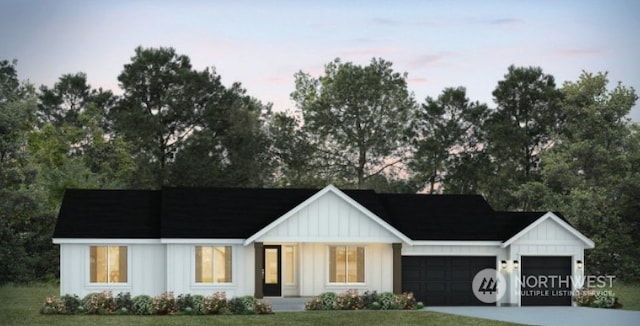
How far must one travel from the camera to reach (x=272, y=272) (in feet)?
127

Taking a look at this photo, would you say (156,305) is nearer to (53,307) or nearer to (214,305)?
(214,305)

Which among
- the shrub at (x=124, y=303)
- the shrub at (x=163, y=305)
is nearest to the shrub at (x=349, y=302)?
the shrub at (x=163, y=305)

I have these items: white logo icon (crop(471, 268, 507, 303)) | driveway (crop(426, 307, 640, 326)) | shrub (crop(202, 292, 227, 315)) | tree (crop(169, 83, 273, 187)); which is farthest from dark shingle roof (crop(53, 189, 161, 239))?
tree (crop(169, 83, 273, 187))

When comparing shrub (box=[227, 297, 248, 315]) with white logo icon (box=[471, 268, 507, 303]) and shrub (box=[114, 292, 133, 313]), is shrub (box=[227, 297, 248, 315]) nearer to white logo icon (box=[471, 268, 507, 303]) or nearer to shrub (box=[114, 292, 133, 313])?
shrub (box=[114, 292, 133, 313])

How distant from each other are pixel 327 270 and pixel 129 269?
21.4ft

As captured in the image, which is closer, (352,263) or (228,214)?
(352,263)

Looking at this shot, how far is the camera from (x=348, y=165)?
63.0m

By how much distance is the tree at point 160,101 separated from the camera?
62875 millimetres

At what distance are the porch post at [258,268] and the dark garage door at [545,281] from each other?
8.77 meters

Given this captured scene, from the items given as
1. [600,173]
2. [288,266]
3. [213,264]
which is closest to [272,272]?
[288,266]

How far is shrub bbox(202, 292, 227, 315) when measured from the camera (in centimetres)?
3369

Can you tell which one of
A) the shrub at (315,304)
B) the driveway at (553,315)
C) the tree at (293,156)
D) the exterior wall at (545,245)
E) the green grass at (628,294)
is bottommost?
the green grass at (628,294)

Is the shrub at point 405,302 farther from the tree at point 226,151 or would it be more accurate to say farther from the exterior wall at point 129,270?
the tree at point 226,151

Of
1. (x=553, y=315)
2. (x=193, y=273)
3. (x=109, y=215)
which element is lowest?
(x=553, y=315)
